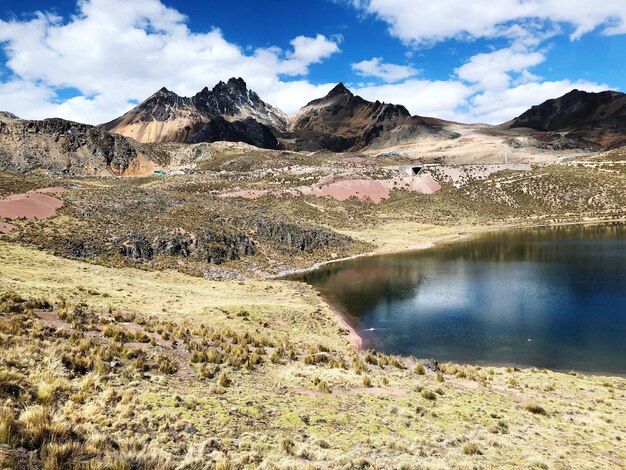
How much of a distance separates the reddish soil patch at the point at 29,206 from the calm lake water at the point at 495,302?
32639mm

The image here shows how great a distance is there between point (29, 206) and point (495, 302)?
2097 inches

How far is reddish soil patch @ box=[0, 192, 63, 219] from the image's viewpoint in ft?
155

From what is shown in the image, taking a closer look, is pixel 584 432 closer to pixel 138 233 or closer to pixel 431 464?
pixel 431 464

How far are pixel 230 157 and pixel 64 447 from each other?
576ft

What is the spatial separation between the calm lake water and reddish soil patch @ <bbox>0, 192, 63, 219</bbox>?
107 feet

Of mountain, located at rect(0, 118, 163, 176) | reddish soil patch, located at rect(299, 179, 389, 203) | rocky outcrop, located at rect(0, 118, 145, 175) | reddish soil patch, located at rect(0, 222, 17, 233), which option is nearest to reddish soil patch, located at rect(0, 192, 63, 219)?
reddish soil patch, located at rect(0, 222, 17, 233)

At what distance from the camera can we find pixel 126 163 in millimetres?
157500

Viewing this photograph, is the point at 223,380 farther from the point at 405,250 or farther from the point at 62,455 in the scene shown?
the point at 405,250

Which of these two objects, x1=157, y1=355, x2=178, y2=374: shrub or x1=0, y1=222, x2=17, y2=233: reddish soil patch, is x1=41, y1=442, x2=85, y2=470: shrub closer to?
x1=157, y1=355, x2=178, y2=374: shrub

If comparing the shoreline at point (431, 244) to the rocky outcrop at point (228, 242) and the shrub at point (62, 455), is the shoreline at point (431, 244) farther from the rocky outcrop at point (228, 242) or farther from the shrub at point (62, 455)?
the shrub at point (62, 455)

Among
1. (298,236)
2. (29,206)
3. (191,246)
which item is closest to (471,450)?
(191,246)

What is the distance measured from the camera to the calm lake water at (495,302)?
28.2 meters

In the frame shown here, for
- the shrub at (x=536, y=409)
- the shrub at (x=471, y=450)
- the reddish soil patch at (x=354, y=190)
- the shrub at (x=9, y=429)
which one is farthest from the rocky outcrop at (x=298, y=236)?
the shrub at (x=9, y=429)

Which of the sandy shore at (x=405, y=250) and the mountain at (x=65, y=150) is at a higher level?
the mountain at (x=65, y=150)
